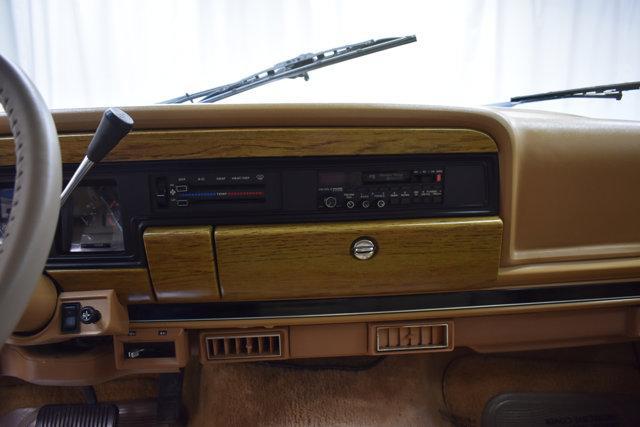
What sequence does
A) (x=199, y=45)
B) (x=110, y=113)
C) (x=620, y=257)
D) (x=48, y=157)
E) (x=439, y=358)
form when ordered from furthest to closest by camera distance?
(x=199, y=45) → (x=439, y=358) → (x=620, y=257) → (x=110, y=113) → (x=48, y=157)

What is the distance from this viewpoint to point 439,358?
1.14 meters

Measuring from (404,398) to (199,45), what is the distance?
4.40 feet

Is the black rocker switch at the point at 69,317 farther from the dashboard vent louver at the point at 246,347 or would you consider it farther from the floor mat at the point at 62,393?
the floor mat at the point at 62,393

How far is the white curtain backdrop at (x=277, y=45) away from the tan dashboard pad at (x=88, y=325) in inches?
33.2

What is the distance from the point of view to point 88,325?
2.27ft

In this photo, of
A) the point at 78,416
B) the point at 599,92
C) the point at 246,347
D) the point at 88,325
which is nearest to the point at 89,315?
the point at 88,325

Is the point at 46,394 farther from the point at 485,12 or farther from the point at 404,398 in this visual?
the point at 485,12

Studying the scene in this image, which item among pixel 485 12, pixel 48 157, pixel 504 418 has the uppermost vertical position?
pixel 485 12

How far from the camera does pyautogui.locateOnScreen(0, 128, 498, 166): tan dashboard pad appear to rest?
2.08 feet

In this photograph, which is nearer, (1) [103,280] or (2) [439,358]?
(1) [103,280]

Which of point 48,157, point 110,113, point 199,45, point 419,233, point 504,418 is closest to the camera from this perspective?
point 48,157

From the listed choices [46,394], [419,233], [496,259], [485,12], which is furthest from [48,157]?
[485,12]

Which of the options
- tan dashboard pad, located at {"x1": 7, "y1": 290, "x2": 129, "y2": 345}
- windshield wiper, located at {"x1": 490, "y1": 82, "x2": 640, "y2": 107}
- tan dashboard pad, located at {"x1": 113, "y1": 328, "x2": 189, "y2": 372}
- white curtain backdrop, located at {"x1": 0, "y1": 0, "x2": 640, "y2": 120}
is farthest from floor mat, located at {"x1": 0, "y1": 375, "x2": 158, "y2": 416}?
windshield wiper, located at {"x1": 490, "y1": 82, "x2": 640, "y2": 107}

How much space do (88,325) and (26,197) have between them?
453mm
